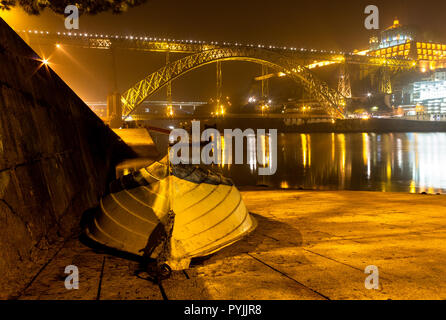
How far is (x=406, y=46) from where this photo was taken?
105 m

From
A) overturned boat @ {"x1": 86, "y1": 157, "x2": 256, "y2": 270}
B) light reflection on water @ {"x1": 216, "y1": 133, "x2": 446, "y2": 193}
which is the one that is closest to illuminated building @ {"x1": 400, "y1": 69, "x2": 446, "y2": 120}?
light reflection on water @ {"x1": 216, "y1": 133, "x2": 446, "y2": 193}

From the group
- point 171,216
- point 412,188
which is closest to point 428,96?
point 412,188

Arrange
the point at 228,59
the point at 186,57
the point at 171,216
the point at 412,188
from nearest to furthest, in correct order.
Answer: the point at 171,216, the point at 412,188, the point at 186,57, the point at 228,59

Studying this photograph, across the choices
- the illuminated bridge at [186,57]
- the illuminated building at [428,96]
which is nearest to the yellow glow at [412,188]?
the illuminated bridge at [186,57]

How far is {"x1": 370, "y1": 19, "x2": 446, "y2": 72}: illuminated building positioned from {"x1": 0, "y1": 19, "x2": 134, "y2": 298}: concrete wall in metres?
99.9

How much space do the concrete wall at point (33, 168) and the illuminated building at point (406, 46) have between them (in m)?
99.9

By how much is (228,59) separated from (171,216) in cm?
4862

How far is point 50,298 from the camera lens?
2.80 metres

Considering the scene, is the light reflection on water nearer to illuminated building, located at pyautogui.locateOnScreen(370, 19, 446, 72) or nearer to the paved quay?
the paved quay

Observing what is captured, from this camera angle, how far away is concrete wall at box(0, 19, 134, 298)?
3.10 metres

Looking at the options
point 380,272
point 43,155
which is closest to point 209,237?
point 380,272

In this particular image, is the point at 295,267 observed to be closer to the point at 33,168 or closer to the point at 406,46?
the point at 33,168
